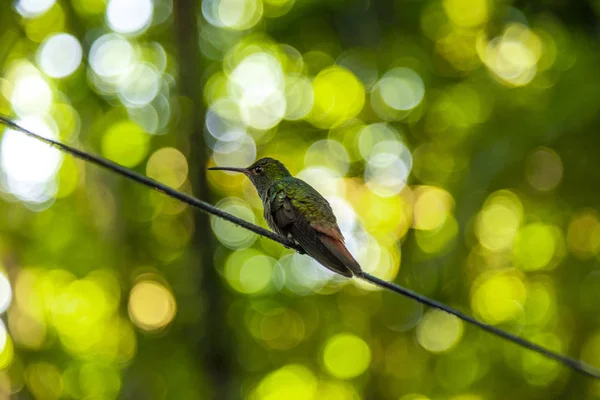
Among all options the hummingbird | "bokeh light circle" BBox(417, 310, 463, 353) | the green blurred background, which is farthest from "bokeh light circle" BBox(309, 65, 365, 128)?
the hummingbird

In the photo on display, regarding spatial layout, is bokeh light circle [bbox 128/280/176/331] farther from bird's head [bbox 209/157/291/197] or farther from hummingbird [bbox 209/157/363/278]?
hummingbird [bbox 209/157/363/278]

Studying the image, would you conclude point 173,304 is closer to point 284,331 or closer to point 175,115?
point 284,331

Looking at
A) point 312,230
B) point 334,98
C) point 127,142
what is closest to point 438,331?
point 334,98

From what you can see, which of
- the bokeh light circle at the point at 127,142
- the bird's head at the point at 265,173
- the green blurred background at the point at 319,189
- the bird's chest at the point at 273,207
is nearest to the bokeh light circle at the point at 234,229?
the green blurred background at the point at 319,189

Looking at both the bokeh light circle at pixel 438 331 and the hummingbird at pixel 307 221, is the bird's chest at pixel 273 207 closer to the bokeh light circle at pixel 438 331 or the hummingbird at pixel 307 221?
the hummingbird at pixel 307 221

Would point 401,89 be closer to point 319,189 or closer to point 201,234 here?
point 319,189

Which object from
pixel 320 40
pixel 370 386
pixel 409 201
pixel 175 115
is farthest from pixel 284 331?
pixel 320 40
